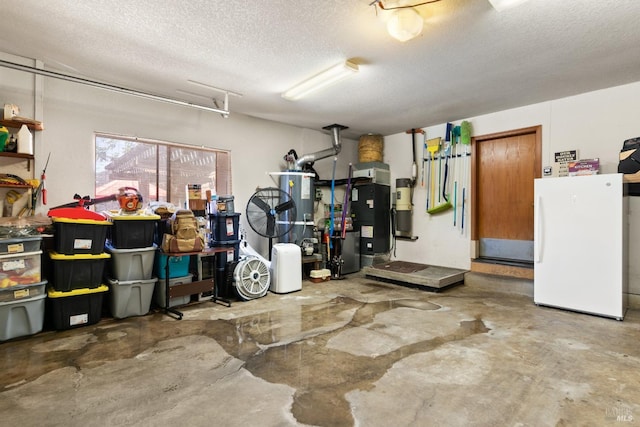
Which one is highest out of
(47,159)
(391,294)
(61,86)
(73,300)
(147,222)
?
(61,86)

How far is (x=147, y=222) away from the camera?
11.6ft

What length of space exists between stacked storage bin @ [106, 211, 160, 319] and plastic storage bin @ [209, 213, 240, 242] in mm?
853

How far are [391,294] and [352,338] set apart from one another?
1.82 m

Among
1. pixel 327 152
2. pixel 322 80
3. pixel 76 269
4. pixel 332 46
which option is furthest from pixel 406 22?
pixel 76 269

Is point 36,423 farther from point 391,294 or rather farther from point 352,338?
point 391,294

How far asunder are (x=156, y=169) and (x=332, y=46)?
9.86 ft

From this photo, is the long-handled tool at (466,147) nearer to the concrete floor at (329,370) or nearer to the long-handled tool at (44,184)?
the concrete floor at (329,370)

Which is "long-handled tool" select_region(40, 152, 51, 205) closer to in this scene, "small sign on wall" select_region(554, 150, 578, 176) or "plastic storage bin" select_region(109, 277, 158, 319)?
"plastic storage bin" select_region(109, 277, 158, 319)

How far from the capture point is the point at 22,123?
10.9 ft

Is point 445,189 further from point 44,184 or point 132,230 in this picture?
point 44,184

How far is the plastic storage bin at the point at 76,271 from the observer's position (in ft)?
10.0

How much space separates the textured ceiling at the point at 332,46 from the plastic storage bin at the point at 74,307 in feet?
7.97

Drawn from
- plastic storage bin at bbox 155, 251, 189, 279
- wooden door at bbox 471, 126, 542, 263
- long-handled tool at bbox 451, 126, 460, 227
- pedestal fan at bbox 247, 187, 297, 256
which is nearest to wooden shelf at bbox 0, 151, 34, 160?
plastic storage bin at bbox 155, 251, 189, 279

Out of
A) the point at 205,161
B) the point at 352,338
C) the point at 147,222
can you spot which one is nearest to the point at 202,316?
the point at 147,222
